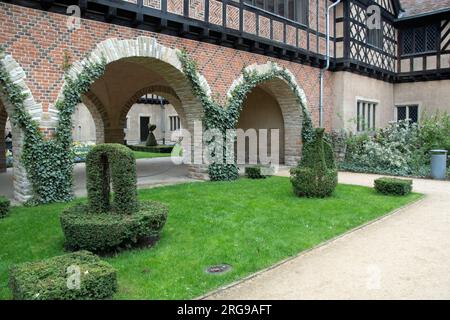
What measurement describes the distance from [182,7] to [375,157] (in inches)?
345

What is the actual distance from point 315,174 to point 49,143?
5.64 meters

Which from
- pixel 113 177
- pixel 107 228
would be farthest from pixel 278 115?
pixel 107 228

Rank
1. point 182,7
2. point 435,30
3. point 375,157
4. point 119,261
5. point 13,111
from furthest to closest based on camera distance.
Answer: point 435,30 → point 375,157 → point 182,7 → point 13,111 → point 119,261

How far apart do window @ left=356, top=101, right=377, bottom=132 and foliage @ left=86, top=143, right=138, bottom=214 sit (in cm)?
1358

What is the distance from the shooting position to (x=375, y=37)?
1817 centimetres

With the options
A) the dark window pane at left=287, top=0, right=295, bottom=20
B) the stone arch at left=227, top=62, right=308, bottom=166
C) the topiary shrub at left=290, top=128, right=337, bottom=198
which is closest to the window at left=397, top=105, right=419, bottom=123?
the stone arch at left=227, top=62, right=308, bottom=166

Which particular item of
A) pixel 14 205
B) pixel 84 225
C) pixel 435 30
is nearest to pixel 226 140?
pixel 14 205

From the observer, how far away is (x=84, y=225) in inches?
195

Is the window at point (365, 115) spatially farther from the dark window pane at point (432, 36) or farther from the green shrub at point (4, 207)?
the green shrub at point (4, 207)

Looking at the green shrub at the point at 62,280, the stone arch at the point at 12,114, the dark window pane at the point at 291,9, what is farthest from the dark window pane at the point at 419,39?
the green shrub at the point at 62,280

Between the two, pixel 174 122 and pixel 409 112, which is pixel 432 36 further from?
pixel 174 122

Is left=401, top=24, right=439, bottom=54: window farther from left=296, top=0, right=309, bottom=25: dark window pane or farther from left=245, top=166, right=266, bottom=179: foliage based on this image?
left=245, top=166, right=266, bottom=179: foliage

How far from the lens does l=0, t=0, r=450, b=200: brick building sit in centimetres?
802
